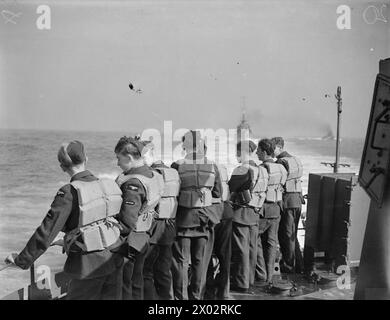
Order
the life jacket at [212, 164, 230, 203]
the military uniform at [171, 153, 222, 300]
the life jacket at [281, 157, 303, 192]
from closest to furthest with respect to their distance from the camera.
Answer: the military uniform at [171, 153, 222, 300] → the life jacket at [212, 164, 230, 203] → the life jacket at [281, 157, 303, 192]

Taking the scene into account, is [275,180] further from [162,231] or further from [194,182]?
[162,231]

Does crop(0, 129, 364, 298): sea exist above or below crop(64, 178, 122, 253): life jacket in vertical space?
below

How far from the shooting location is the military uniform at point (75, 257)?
2.35 m

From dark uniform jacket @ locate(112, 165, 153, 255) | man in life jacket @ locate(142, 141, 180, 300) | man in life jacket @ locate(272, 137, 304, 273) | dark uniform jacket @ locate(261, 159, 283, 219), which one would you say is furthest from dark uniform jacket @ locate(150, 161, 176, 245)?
man in life jacket @ locate(272, 137, 304, 273)

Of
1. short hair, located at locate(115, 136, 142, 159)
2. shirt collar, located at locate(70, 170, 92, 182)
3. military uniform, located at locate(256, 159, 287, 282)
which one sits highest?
short hair, located at locate(115, 136, 142, 159)

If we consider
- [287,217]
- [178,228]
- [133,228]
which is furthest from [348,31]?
[133,228]

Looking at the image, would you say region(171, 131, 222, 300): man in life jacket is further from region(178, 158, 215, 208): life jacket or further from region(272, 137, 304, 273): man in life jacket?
region(272, 137, 304, 273): man in life jacket

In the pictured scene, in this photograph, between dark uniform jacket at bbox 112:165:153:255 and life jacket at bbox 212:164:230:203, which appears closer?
dark uniform jacket at bbox 112:165:153:255

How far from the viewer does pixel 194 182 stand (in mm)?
3258

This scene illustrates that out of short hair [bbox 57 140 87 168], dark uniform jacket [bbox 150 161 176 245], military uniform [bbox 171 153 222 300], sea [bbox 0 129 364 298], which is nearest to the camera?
short hair [bbox 57 140 87 168]

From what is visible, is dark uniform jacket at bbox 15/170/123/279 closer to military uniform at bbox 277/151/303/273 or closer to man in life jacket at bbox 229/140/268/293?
man in life jacket at bbox 229/140/268/293

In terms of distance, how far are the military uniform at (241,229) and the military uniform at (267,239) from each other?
21 centimetres

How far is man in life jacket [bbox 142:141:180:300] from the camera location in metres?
3.10

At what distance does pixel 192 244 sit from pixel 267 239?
0.86 m
